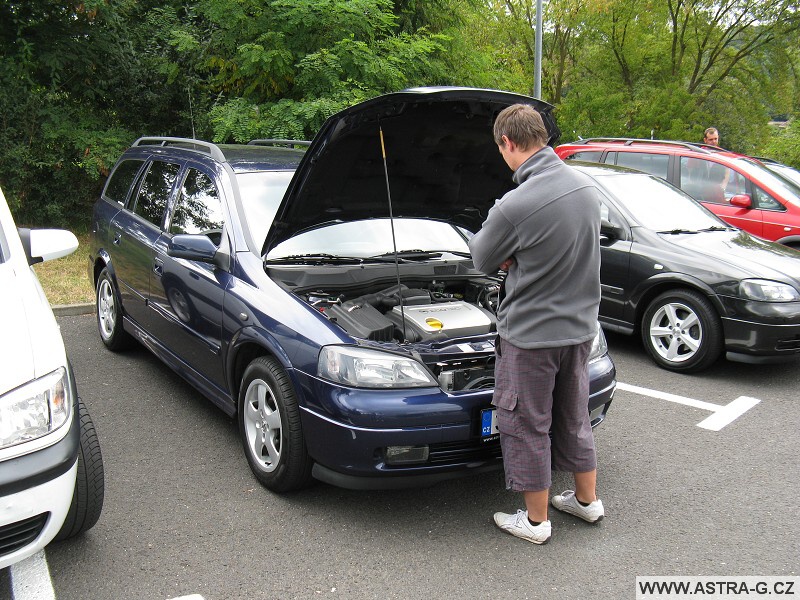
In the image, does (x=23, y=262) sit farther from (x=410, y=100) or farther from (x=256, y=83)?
(x=256, y=83)

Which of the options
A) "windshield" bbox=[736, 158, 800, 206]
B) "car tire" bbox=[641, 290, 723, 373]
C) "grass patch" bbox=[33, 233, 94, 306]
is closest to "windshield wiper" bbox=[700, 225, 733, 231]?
"car tire" bbox=[641, 290, 723, 373]

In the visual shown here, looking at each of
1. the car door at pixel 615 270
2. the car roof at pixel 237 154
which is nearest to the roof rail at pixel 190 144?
the car roof at pixel 237 154

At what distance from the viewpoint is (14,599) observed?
275 cm

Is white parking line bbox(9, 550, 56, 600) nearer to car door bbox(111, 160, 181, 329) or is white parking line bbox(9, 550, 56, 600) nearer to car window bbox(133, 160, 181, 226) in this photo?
car door bbox(111, 160, 181, 329)

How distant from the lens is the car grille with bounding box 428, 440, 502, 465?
324 centimetres

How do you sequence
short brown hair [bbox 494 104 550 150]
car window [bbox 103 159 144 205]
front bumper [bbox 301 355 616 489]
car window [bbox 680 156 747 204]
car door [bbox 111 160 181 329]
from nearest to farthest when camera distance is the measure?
short brown hair [bbox 494 104 550 150], front bumper [bbox 301 355 616 489], car door [bbox 111 160 181 329], car window [bbox 103 159 144 205], car window [bbox 680 156 747 204]

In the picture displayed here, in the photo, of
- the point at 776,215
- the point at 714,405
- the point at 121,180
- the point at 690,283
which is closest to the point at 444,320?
the point at 714,405

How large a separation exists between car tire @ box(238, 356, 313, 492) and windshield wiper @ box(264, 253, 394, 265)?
624 millimetres

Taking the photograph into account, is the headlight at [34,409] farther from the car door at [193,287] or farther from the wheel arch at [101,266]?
the wheel arch at [101,266]

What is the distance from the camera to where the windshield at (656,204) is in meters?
6.32

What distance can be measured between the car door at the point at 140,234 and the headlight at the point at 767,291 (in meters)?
4.21

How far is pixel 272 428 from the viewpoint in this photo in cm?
354

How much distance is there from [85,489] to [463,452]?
64.3 inches

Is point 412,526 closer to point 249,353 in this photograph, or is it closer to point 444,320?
point 444,320
